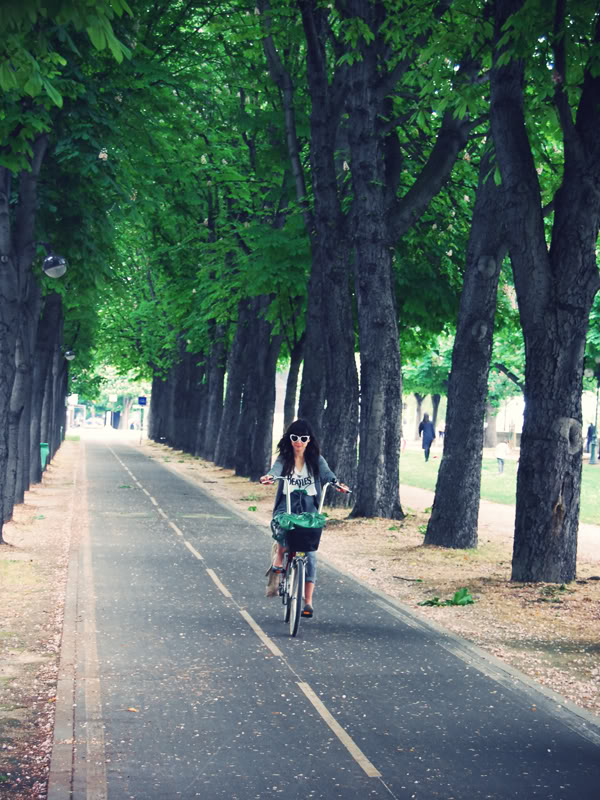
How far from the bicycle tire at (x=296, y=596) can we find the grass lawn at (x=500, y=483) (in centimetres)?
1698

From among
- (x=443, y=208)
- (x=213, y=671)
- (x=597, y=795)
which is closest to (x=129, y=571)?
(x=213, y=671)

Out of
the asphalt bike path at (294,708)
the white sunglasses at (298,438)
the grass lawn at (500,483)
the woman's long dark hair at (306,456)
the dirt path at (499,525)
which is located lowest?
the asphalt bike path at (294,708)

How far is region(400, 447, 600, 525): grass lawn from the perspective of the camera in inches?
1286

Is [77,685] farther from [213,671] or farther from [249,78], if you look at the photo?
[249,78]

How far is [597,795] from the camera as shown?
6.52 metres

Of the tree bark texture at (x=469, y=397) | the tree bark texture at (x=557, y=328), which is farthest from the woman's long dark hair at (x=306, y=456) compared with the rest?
the tree bark texture at (x=469, y=397)

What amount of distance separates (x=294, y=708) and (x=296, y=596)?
282cm

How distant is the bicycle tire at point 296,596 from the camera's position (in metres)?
11.2

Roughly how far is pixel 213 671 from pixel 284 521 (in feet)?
7.14

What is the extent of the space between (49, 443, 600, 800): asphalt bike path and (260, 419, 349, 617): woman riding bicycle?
29.0 inches

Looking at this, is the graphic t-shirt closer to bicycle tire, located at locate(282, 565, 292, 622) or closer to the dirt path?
bicycle tire, located at locate(282, 565, 292, 622)

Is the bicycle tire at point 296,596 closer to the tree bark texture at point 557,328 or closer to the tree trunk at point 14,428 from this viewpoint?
the tree bark texture at point 557,328

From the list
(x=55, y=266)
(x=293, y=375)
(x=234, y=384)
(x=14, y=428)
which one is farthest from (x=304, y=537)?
(x=234, y=384)

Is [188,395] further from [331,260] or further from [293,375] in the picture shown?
[331,260]
